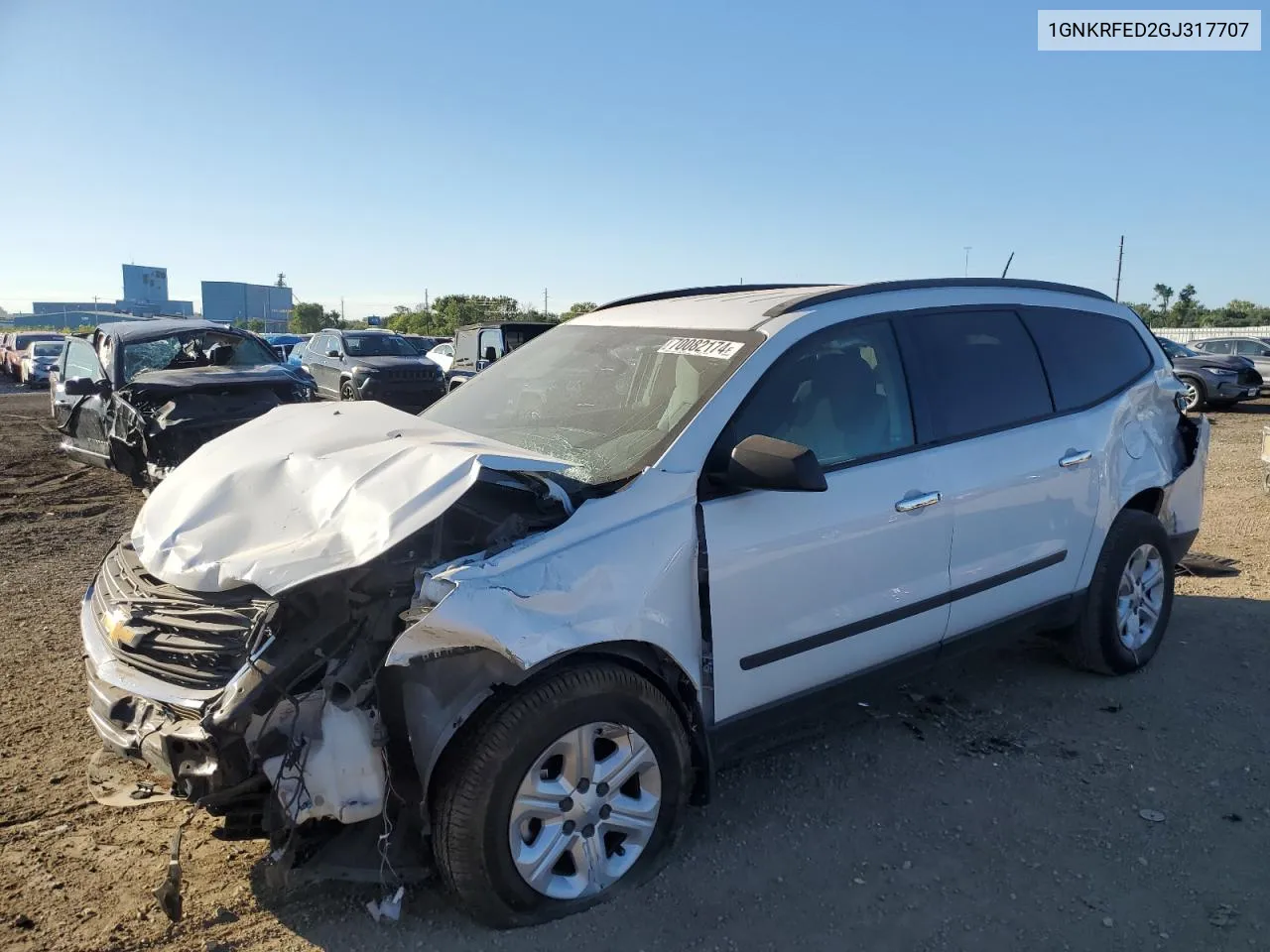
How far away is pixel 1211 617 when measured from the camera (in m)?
5.31

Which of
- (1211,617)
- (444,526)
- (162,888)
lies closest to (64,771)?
(162,888)

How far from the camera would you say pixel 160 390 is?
8.28 m

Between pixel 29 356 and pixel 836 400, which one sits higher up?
pixel 29 356

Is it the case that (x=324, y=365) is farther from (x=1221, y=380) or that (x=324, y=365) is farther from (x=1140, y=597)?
(x=1221, y=380)

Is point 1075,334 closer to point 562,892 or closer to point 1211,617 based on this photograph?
point 1211,617

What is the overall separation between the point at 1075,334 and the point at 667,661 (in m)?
2.84

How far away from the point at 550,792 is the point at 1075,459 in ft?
9.17

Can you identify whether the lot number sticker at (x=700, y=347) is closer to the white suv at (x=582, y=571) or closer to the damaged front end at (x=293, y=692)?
the white suv at (x=582, y=571)

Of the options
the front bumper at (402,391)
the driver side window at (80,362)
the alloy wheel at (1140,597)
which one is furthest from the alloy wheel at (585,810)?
the front bumper at (402,391)

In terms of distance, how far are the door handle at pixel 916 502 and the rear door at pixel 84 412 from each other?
313 inches

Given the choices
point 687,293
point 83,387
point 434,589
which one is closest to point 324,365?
point 83,387

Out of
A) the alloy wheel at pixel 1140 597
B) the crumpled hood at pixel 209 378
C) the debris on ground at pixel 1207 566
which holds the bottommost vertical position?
the debris on ground at pixel 1207 566

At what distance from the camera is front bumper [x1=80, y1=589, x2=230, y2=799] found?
2.42 metres

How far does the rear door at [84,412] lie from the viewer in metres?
8.77
